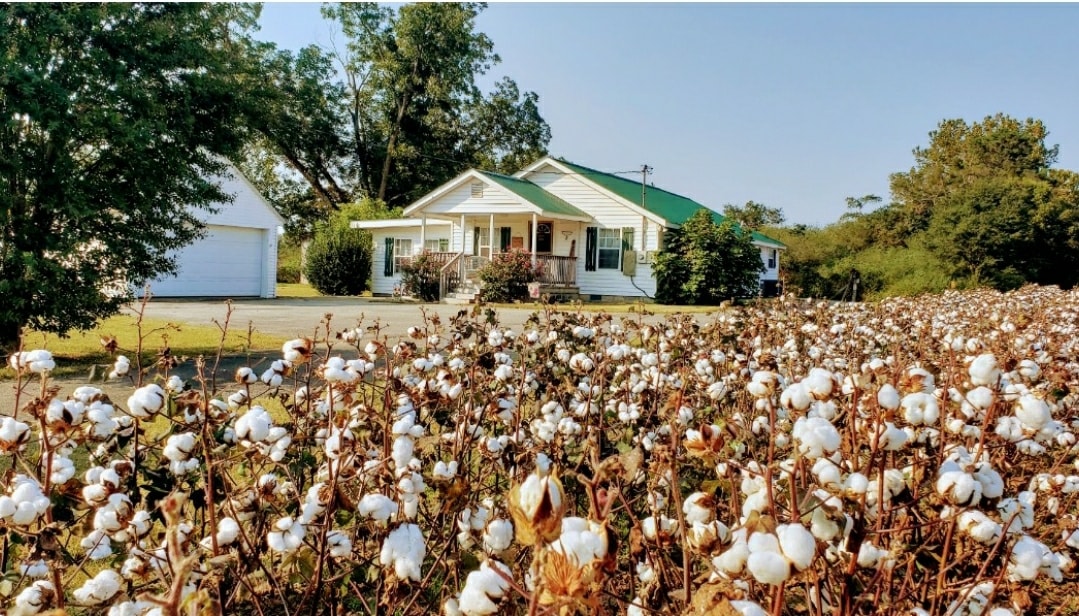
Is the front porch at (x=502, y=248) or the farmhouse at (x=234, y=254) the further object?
the front porch at (x=502, y=248)

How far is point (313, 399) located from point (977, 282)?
3024cm

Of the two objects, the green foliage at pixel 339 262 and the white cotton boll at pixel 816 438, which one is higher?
the green foliage at pixel 339 262

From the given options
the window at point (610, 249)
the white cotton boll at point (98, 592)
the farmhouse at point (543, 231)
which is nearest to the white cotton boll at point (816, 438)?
the white cotton boll at point (98, 592)

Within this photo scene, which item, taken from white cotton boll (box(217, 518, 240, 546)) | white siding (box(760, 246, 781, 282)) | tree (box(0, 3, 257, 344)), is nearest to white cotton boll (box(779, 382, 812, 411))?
white cotton boll (box(217, 518, 240, 546))

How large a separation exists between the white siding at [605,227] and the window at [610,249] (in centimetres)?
17

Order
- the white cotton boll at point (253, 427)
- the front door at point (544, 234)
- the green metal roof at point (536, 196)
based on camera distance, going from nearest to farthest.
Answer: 1. the white cotton boll at point (253, 427)
2. the green metal roof at point (536, 196)
3. the front door at point (544, 234)

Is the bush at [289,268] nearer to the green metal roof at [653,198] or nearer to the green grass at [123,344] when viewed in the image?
the green metal roof at [653,198]

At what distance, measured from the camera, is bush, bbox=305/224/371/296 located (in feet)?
90.6

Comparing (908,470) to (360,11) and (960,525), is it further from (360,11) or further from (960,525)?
(360,11)

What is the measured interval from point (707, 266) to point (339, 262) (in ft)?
44.2

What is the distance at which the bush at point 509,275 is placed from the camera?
2233cm

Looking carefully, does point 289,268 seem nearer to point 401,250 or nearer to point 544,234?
point 401,250

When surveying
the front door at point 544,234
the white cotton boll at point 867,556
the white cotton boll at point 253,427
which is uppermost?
the front door at point 544,234

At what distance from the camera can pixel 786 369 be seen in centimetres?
376
